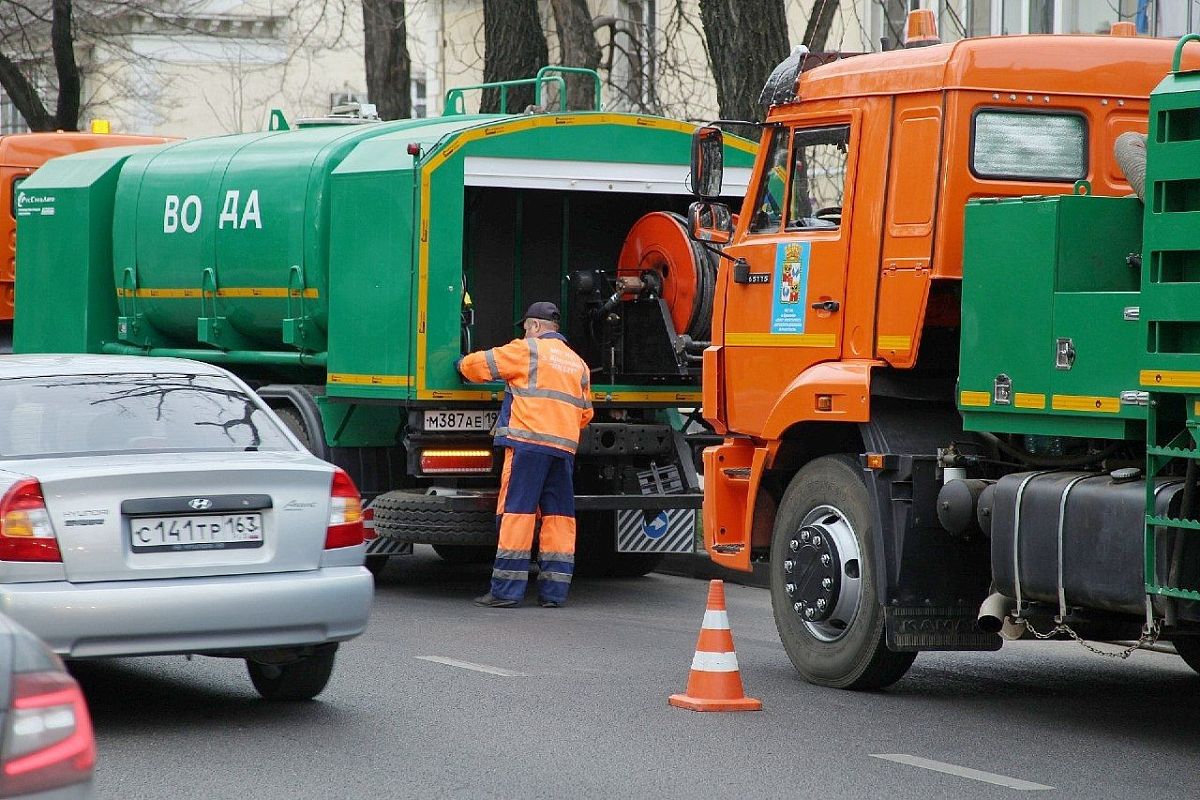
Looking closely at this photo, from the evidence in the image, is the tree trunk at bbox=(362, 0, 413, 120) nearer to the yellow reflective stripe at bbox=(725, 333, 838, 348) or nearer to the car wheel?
the yellow reflective stripe at bbox=(725, 333, 838, 348)

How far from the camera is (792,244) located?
8789 mm

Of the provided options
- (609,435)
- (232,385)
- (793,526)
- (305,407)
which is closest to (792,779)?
(793,526)

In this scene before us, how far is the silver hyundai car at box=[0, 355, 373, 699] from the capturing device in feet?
22.1

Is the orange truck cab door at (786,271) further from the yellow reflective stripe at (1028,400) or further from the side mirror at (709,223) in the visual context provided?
the yellow reflective stripe at (1028,400)

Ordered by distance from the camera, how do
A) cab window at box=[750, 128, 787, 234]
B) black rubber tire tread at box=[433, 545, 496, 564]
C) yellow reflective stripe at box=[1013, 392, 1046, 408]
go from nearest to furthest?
yellow reflective stripe at box=[1013, 392, 1046, 408]
cab window at box=[750, 128, 787, 234]
black rubber tire tread at box=[433, 545, 496, 564]

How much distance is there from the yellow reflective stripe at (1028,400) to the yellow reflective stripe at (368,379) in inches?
184

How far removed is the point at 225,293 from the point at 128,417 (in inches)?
226

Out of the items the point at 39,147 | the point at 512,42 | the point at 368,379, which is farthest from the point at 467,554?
the point at 512,42

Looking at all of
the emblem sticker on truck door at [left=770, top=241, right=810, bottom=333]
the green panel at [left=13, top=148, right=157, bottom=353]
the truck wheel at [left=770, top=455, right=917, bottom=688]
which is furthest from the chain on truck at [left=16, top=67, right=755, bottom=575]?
the truck wheel at [left=770, top=455, right=917, bottom=688]

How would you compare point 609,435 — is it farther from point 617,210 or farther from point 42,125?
point 42,125

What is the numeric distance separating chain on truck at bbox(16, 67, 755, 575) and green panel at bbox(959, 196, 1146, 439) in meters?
3.98

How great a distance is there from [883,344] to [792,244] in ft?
2.70

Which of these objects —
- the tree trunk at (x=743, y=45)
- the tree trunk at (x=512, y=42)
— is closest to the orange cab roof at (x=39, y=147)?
the tree trunk at (x=512, y=42)

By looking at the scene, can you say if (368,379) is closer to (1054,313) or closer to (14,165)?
(1054,313)
